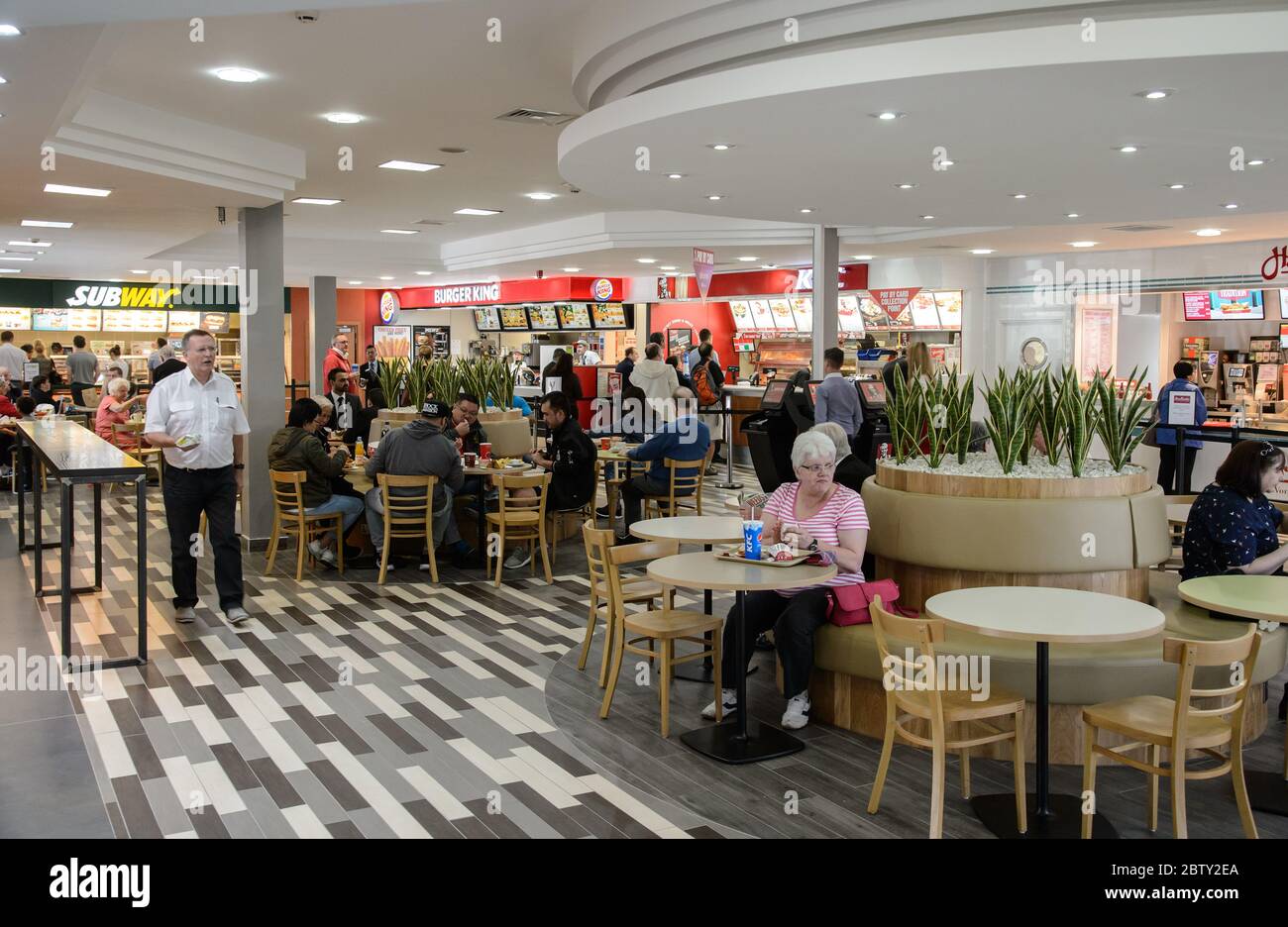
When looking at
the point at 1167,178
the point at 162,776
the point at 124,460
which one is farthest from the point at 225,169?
the point at 1167,178

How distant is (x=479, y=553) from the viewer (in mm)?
8086

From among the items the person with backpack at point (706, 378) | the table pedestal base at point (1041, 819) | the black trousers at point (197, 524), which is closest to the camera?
the table pedestal base at point (1041, 819)

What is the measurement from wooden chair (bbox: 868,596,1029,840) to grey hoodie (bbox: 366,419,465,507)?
4.15m

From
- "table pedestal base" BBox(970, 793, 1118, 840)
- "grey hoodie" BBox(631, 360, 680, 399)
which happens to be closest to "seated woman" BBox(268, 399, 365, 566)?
"table pedestal base" BBox(970, 793, 1118, 840)

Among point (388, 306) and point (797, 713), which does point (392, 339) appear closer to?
point (388, 306)

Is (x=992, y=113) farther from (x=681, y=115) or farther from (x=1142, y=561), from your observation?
(x=1142, y=561)

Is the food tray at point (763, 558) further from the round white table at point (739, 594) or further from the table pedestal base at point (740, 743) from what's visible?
the table pedestal base at point (740, 743)

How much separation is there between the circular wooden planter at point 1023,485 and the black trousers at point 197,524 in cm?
378

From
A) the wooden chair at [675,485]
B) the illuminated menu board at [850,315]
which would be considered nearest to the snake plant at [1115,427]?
the wooden chair at [675,485]

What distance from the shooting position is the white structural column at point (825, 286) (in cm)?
1107

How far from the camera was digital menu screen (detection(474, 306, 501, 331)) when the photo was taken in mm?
21266

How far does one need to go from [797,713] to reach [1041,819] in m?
1.19

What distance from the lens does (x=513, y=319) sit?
68.1 ft
